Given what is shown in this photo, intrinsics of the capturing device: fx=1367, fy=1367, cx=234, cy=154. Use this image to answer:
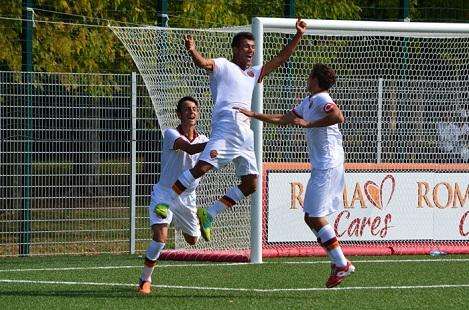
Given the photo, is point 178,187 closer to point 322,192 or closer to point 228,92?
point 228,92

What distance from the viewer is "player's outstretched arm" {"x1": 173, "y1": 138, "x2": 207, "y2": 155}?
1322 centimetres

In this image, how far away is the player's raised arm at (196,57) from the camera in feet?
41.9

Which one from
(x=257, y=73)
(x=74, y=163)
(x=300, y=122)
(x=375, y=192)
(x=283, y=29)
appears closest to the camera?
(x=300, y=122)

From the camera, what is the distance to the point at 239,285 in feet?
45.2

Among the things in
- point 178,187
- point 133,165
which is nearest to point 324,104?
point 178,187

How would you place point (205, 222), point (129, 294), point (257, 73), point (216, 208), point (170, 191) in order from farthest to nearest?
point (257, 73)
point (216, 208)
point (170, 191)
point (205, 222)
point (129, 294)

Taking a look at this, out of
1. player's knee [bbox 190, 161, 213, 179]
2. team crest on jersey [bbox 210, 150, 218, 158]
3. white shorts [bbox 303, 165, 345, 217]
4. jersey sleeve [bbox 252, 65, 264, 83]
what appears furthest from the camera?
jersey sleeve [bbox 252, 65, 264, 83]

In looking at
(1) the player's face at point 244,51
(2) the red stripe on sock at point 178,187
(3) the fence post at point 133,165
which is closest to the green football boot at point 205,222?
(2) the red stripe on sock at point 178,187

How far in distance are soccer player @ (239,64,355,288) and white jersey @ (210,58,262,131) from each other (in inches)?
28.7

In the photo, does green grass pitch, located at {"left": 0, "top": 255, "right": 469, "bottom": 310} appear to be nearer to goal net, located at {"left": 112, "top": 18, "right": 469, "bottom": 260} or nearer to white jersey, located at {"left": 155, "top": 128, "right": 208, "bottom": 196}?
goal net, located at {"left": 112, "top": 18, "right": 469, "bottom": 260}

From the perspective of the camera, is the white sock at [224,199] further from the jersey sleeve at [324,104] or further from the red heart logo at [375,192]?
the red heart logo at [375,192]

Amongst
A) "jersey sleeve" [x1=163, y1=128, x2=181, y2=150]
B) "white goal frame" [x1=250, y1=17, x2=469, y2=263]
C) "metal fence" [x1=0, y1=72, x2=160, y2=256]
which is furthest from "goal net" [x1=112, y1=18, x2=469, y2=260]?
"jersey sleeve" [x1=163, y1=128, x2=181, y2=150]

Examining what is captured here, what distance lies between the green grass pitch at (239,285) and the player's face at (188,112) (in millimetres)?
1645

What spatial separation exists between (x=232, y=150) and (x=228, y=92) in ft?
2.04
